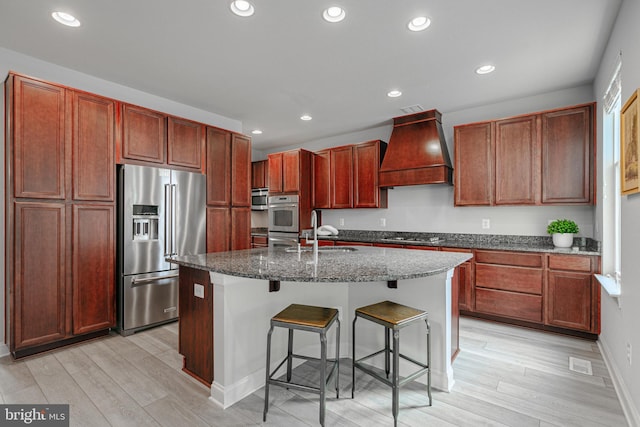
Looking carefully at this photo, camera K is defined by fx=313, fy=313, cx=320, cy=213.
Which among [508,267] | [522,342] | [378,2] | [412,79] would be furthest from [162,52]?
[522,342]

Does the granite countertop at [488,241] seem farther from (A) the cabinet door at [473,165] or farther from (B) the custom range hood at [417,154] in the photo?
(B) the custom range hood at [417,154]

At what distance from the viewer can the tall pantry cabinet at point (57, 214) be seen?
258 centimetres

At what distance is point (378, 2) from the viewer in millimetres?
2125

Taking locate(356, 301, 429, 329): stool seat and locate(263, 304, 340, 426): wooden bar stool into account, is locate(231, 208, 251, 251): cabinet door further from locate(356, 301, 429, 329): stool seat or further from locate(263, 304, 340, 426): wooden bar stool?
locate(356, 301, 429, 329): stool seat

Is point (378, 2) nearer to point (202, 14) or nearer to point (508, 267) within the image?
point (202, 14)

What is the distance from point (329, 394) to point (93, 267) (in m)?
2.52

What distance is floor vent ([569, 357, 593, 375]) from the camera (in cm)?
243

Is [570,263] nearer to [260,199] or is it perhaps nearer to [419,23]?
[419,23]

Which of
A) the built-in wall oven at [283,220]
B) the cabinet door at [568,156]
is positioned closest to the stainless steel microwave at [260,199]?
the built-in wall oven at [283,220]

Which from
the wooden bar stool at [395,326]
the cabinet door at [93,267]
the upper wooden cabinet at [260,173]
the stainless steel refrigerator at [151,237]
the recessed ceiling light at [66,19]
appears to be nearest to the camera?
the wooden bar stool at [395,326]

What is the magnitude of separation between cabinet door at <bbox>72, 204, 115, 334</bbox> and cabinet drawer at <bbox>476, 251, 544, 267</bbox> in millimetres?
3960

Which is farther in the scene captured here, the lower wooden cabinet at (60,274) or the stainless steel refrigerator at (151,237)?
the stainless steel refrigerator at (151,237)

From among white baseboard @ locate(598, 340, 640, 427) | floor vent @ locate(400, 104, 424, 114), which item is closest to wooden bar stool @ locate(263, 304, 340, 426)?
white baseboard @ locate(598, 340, 640, 427)

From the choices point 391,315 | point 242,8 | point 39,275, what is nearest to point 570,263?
point 391,315
